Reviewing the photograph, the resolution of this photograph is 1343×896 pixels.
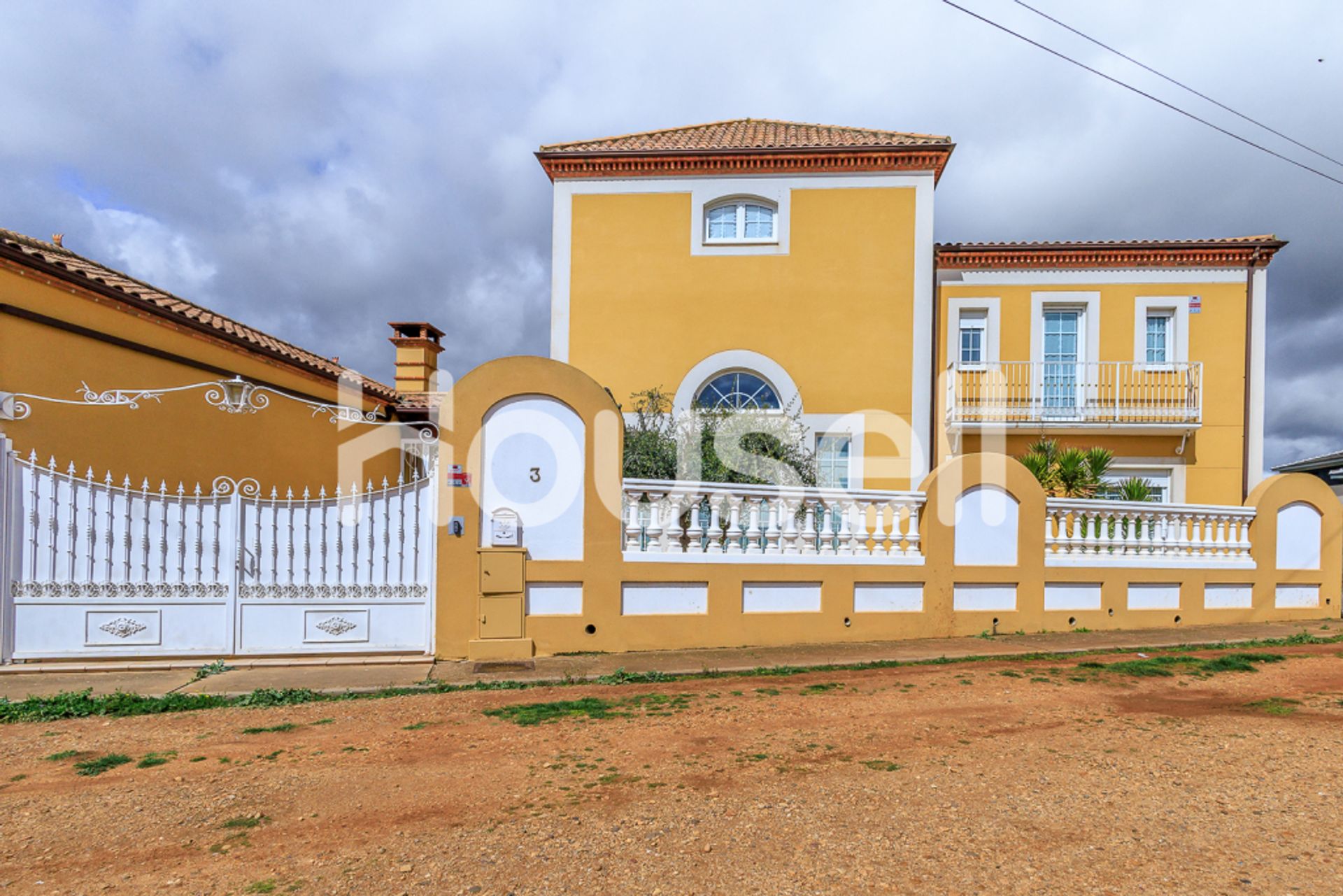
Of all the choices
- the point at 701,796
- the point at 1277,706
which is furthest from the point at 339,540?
the point at 1277,706

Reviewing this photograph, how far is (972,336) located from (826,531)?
799 cm

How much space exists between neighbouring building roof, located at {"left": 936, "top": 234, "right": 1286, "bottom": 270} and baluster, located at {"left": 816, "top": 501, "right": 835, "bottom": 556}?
25.9 feet

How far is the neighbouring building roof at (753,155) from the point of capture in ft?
43.7

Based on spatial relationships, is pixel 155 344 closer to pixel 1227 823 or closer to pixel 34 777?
pixel 34 777

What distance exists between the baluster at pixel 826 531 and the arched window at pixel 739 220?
706 centimetres

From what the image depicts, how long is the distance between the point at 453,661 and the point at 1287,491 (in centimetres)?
1106

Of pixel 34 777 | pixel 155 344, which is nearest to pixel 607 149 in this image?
Result: pixel 155 344

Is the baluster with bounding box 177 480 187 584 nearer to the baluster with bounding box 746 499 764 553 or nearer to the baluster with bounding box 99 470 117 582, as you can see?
the baluster with bounding box 99 470 117 582

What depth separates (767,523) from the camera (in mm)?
8344

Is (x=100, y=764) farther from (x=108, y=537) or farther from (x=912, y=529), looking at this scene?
(x=912, y=529)

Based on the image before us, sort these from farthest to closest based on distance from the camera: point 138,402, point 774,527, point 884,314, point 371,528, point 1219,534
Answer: point 884,314, point 1219,534, point 138,402, point 774,527, point 371,528

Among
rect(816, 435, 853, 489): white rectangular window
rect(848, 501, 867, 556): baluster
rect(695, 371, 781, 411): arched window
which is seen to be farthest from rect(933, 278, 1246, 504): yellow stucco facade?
rect(848, 501, 867, 556): baluster

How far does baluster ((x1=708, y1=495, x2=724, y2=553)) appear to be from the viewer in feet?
26.4

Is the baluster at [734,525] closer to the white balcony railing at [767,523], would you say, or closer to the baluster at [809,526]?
the white balcony railing at [767,523]
